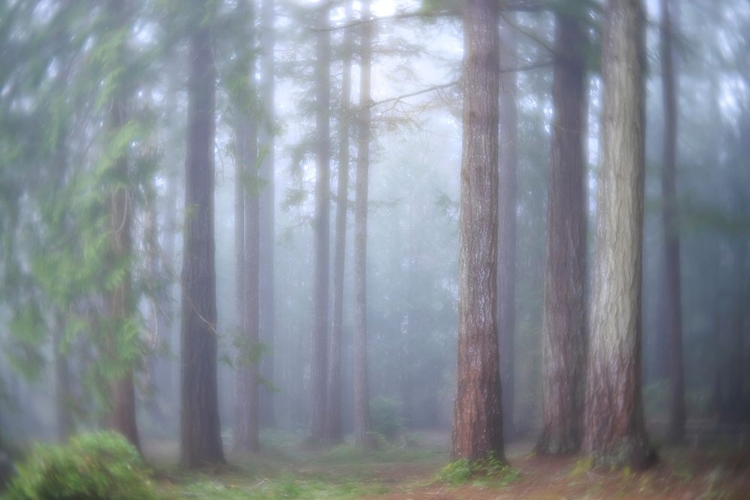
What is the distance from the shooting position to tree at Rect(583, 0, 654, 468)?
1024 centimetres

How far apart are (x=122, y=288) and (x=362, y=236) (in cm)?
950

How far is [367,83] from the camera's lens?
20.3 m

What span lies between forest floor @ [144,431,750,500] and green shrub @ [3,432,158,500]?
6.19 ft

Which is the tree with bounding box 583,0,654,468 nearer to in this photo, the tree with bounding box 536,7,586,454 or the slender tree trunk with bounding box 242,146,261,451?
the tree with bounding box 536,7,586,454

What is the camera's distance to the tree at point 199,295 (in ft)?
45.0

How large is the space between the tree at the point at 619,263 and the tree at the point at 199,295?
6745 mm

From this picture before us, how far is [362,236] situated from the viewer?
20797 mm

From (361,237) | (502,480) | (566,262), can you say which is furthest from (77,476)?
(361,237)

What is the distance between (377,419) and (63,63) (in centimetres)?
1493

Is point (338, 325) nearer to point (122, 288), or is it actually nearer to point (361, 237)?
point (361, 237)

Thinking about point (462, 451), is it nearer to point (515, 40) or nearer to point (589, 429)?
point (589, 429)

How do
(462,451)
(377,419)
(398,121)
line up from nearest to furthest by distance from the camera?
(462,451)
(398,121)
(377,419)

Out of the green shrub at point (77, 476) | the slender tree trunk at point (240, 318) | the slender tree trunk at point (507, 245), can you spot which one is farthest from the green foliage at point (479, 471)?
the slender tree trunk at point (507, 245)

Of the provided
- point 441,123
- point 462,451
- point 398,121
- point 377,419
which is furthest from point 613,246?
point 441,123
